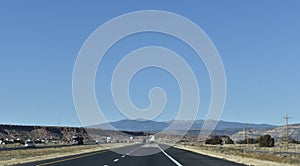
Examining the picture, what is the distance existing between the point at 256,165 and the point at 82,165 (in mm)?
10041

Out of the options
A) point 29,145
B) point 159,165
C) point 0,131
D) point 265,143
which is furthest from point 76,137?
point 159,165

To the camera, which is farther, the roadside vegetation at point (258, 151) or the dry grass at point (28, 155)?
the roadside vegetation at point (258, 151)

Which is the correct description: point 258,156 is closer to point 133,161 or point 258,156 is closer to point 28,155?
point 133,161

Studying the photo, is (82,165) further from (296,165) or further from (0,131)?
(0,131)

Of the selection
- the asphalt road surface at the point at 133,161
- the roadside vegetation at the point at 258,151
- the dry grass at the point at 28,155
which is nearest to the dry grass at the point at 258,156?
the roadside vegetation at the point at 258,151

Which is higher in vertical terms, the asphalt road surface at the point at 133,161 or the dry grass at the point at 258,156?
the dry grass at the point at 258,156

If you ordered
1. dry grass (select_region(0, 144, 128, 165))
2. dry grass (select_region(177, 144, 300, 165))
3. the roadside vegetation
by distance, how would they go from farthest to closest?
the roadside vegetation, dry grass (select_region(0, 144, 128, 165)), dry grass (select_region(177, 144, 300, 165))

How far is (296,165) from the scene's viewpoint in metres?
33.0

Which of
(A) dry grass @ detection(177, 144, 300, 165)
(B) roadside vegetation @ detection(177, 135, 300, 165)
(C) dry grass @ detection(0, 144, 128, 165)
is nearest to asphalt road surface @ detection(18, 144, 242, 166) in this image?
(A) dry grass @ detection(177, 144, 300, 165)

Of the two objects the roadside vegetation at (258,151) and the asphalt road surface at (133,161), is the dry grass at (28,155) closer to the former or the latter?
the asphalt road surface at (133,161)

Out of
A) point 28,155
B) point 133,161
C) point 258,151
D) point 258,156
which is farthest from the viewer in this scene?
point 258,151

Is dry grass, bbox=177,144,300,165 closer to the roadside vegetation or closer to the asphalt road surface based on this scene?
the roadside vegetation

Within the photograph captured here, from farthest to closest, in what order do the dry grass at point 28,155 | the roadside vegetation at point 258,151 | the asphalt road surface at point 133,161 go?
1. the roadside vegetation at point 258,151
2. the dry grass at point 28,155
3. the asphalt road surface at point 133,161

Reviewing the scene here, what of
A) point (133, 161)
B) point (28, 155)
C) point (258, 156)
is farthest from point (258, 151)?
point (133, 161)
